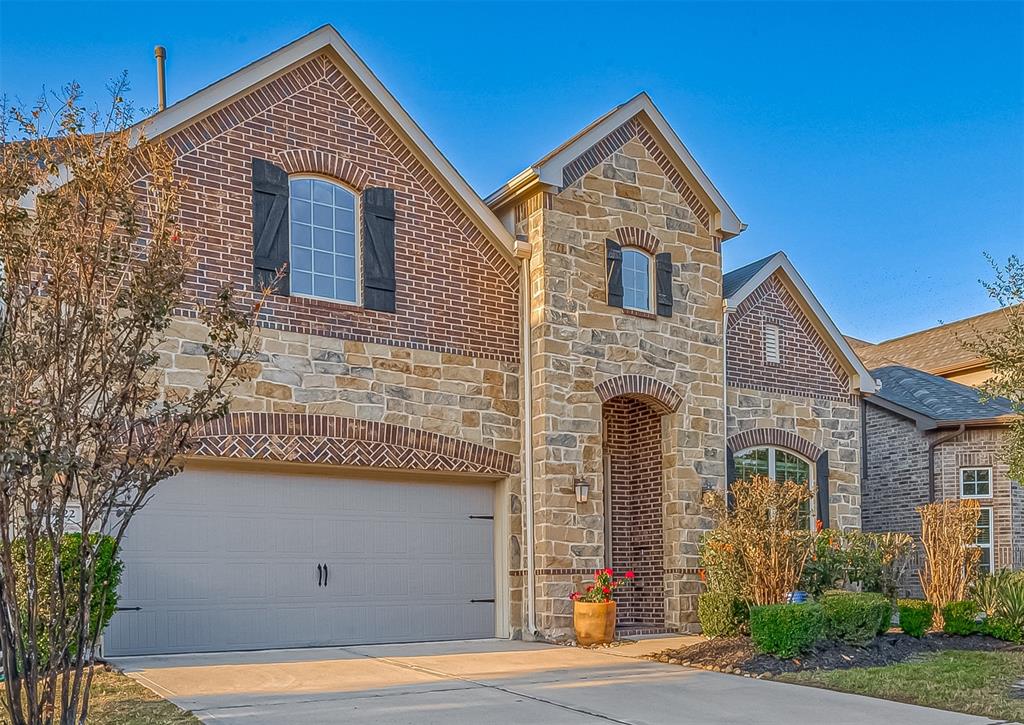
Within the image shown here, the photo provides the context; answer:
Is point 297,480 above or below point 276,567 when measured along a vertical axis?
above

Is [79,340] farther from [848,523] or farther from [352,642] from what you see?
[848,523]

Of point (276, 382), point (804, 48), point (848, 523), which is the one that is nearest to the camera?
point (276, 382)

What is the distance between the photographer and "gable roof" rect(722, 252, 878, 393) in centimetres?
1714

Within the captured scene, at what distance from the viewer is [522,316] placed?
1438 cm

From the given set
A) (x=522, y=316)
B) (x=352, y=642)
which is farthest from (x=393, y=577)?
(x=522, y=316)

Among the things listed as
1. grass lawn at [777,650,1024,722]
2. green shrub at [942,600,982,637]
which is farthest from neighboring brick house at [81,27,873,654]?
grass lawn at [777,650,1024,722]

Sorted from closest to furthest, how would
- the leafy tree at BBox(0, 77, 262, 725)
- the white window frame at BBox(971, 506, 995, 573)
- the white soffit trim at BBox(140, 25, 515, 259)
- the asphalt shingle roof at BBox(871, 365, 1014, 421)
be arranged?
the leafy tree at BBox(0, 77, 262, 725)
the white soffit trim at BBox(140, 25, 515, 259)
the white window frame at BBox(971, 506, 995, 573)
the asphalt shingle roof at BBox(871, 365, 1014, 421)

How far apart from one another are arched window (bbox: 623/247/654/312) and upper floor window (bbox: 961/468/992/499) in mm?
8056

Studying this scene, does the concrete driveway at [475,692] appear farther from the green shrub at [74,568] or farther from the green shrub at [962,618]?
the green shrub at [962,618]

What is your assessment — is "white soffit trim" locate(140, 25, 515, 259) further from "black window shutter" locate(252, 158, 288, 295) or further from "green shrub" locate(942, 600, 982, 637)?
"green shrub" locate(942, 600, 982, 637)

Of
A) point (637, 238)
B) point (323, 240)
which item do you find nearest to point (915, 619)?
point (637, 238)

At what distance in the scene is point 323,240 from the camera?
13.1m

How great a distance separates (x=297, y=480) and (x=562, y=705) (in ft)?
16.7

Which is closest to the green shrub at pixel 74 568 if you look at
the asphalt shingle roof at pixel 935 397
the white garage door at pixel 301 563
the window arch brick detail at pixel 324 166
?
the white garage door at pixel 301 563
